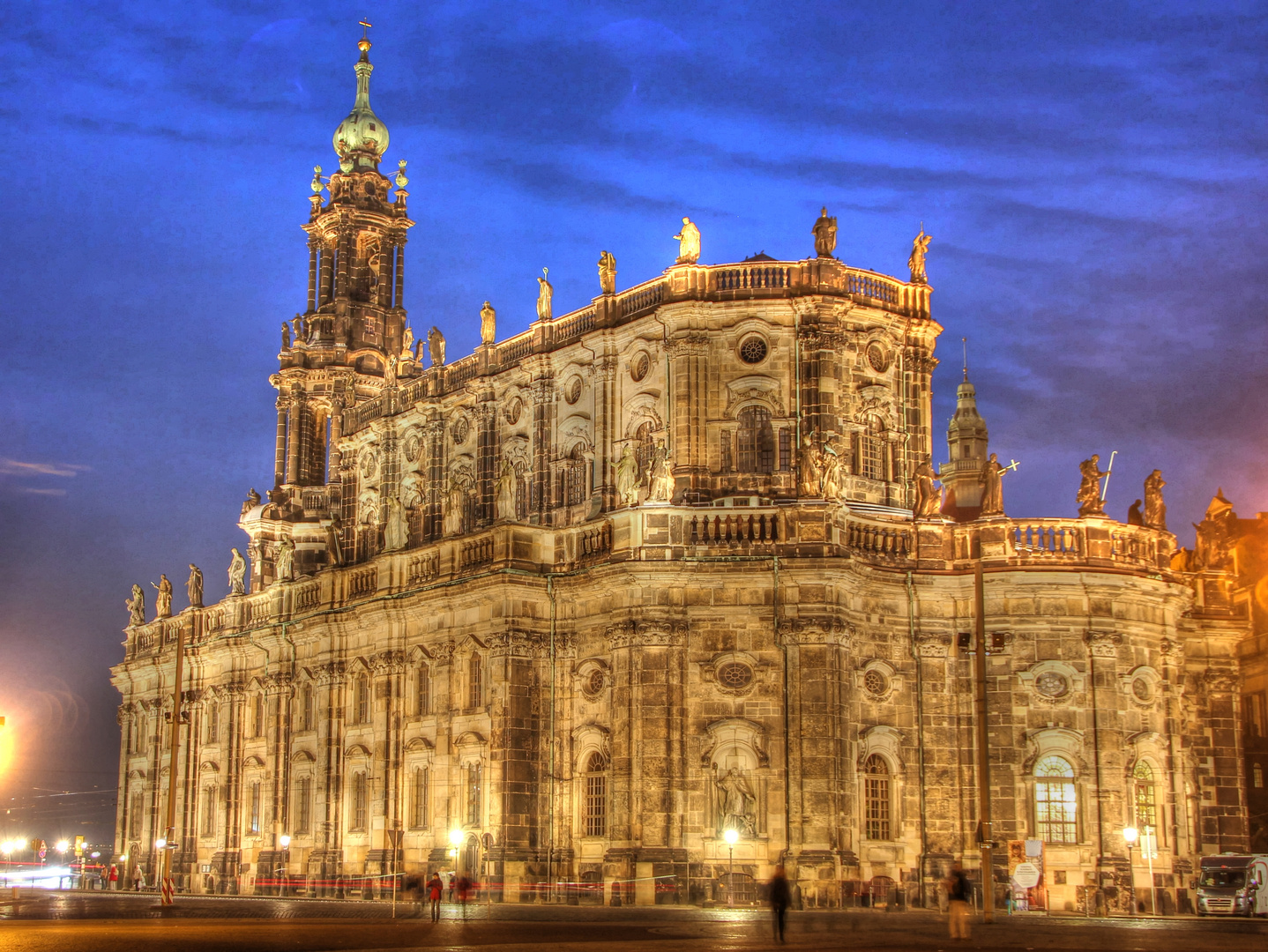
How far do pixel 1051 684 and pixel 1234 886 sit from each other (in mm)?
7430

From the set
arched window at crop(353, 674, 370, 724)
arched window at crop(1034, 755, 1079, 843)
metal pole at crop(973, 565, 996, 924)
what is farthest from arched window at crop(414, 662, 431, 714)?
metal pole at crop(973, 565, 996, 924)

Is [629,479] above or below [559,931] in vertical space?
above

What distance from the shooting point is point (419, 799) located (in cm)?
5428

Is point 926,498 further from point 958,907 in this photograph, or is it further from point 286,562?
point 286,562

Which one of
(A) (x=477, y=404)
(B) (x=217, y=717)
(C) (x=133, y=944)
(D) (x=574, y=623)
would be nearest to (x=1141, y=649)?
(D) (x=574, y=623)

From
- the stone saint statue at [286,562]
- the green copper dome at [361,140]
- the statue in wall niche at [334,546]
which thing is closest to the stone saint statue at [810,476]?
the statue in wall niche at [334,546]

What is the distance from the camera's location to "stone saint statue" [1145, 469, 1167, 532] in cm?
5022

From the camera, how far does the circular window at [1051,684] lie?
153 feet

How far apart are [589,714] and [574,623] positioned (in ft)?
9.65

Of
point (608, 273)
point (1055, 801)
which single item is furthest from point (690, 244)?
point (1055, 801)

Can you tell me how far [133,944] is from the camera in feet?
90.7

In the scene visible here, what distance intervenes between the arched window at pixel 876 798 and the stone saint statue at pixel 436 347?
24.8 meters

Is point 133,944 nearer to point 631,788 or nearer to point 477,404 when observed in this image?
point 631,788

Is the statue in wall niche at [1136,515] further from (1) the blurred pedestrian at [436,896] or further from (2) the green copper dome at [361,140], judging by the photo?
(2) the green copper dome at [361,140]
